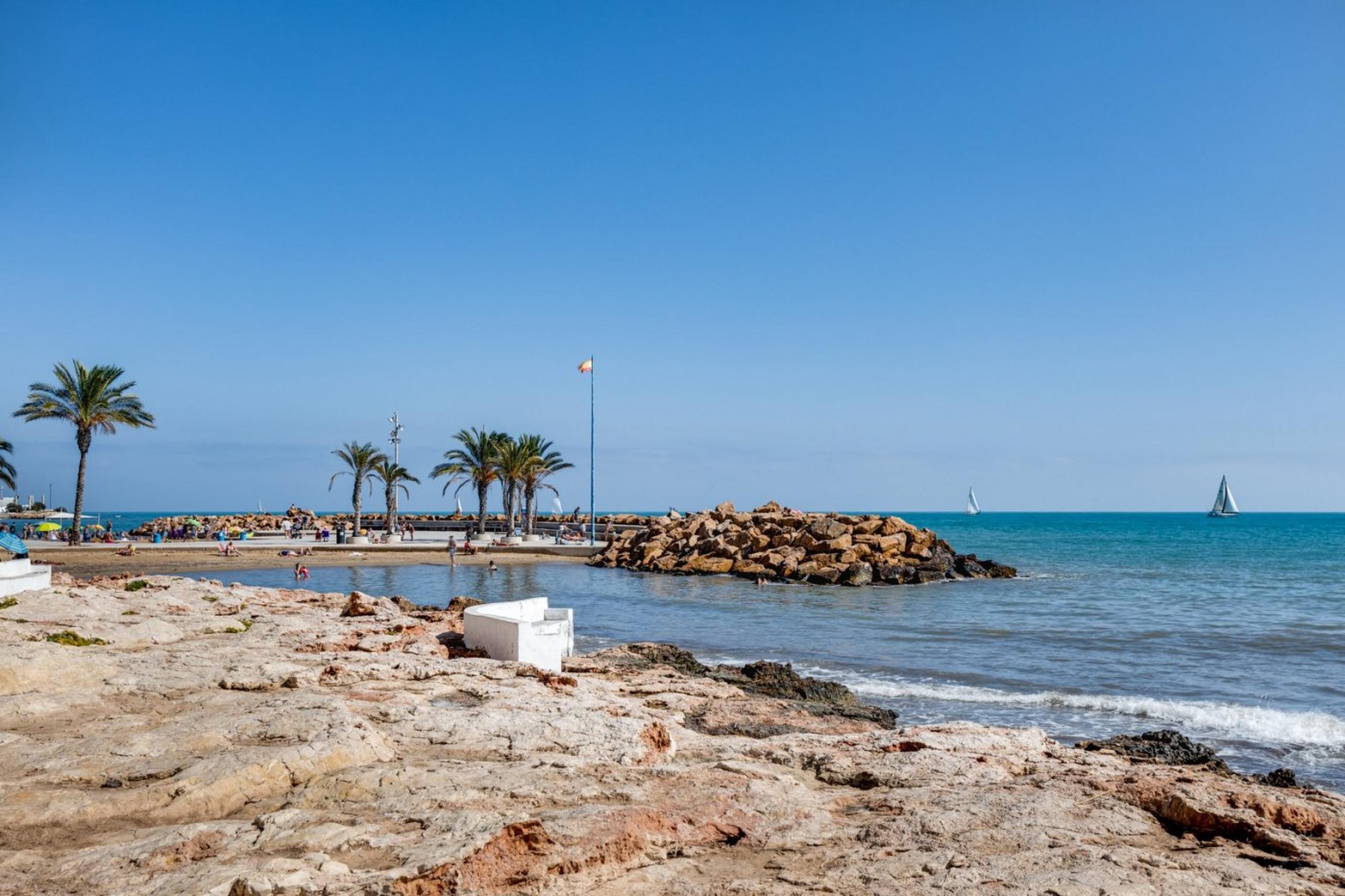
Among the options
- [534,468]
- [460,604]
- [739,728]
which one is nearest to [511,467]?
[534,468]

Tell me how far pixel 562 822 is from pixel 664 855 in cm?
68

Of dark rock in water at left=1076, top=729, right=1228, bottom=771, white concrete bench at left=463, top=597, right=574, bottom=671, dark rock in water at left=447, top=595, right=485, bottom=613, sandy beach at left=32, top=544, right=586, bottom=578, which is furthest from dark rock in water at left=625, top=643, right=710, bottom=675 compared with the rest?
sandy beach at left=32, top=544, right=586, bottom=578

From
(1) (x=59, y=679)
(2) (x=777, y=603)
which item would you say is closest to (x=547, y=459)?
(2) (x=777, y=603)

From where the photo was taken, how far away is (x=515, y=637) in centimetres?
1324

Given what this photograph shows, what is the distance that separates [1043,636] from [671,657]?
11859 millimetres

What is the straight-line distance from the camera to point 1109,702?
1462cm

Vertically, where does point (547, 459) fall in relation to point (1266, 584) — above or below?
above

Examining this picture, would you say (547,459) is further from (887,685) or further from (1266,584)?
(887,685)

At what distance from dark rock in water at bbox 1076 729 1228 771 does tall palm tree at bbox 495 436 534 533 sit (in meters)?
47.2

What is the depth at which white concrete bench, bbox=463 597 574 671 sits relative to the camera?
13.2m

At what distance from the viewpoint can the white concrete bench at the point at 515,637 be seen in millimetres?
13227

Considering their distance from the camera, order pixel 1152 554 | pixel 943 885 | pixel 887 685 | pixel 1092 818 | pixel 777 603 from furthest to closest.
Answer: pixel 1152 554
pixel 777 603
pixel 887 685
pixel 1092 818
pixel 943 885

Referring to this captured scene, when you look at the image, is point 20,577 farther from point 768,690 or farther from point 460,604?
point 768,690

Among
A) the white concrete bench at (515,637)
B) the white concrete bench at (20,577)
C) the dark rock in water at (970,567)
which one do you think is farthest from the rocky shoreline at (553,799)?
the dark rock in water at (970,567)
